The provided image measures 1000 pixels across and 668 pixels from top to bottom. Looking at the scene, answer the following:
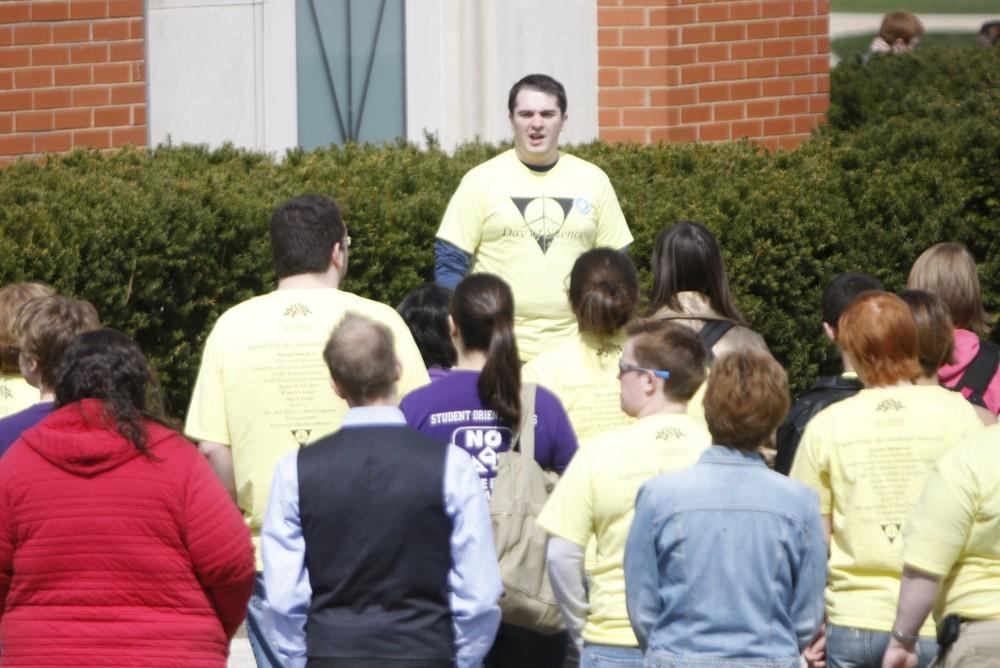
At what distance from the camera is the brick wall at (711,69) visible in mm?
10789

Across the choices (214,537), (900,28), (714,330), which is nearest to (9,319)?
(214,537)

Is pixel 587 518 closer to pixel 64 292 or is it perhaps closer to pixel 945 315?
pixel 945 315

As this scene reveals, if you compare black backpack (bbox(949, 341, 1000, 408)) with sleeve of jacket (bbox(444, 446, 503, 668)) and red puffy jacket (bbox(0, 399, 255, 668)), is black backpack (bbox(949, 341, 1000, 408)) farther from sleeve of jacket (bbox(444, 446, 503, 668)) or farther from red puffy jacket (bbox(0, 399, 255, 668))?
red puffy jacket (bbox(0, 399, 255, 668))

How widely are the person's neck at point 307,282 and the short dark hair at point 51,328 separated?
59cm

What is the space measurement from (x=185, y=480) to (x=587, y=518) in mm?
1128

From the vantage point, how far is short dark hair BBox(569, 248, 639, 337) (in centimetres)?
589

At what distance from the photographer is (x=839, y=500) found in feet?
17.3

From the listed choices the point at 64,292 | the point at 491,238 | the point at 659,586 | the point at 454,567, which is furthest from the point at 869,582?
the point at 64,292

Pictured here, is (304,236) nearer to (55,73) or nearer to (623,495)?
(623,495)

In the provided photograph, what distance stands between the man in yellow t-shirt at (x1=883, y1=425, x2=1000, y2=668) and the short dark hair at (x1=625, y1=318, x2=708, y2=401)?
0.71 meters

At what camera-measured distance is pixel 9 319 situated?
585 cm

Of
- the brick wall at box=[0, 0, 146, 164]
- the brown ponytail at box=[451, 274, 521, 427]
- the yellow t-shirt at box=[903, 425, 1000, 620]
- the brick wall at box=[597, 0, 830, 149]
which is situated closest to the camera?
the yellow t-shirt at box=[903, 425, 1000, 620]

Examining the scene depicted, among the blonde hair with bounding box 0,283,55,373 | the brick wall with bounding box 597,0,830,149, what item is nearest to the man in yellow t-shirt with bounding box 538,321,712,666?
the blonde hair with bounding box 0,283,55,373

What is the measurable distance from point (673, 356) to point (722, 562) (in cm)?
73
